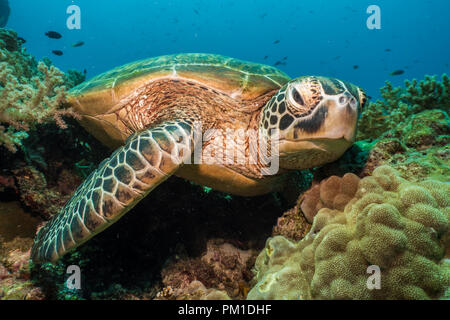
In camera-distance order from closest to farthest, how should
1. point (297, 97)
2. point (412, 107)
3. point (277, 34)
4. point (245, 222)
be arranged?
point (297, 97) → point (245, 222) → point (412, 107) → point (277, 34)

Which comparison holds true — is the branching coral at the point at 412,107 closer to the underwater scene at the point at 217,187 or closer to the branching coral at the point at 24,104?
the underwater scene at the point at 217,187

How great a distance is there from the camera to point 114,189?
1.63m

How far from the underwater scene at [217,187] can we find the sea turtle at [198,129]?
15mm

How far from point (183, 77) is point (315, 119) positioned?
5.21ft

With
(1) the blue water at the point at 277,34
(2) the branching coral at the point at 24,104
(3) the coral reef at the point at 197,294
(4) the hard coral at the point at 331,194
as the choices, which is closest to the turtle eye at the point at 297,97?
(4) the hard coral at the point at 331,194

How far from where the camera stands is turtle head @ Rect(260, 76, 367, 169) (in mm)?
1618

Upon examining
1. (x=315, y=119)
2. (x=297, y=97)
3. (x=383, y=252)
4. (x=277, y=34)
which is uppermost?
(x=277, y=34)

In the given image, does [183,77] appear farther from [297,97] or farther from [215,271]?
[215,271]

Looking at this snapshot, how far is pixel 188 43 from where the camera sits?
309 feet

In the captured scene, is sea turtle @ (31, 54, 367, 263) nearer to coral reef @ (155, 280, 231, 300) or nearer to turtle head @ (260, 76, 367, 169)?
turtle head @ (260, 76, 367, 169)

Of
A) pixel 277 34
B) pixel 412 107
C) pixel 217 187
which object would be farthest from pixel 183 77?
pixel 277 34

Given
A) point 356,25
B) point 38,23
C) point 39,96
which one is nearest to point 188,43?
point 38,23

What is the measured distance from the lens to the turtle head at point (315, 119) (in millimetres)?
1618

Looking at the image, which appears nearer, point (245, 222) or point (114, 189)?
point (114, 189)
